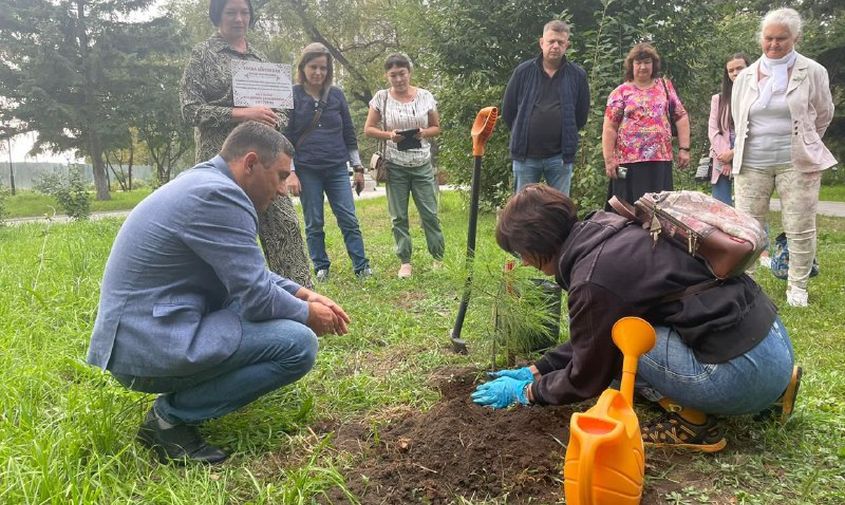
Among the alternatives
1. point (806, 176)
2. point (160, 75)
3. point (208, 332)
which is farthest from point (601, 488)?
point (160, 75)

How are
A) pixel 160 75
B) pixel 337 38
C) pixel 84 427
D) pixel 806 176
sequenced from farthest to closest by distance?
pixel 160 75
pixel 337 38
pixel 806 176
pixel 84 427

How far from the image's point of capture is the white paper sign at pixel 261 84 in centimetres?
369

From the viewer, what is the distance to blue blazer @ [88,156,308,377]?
6.78 feet

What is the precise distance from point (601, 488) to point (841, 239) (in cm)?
729

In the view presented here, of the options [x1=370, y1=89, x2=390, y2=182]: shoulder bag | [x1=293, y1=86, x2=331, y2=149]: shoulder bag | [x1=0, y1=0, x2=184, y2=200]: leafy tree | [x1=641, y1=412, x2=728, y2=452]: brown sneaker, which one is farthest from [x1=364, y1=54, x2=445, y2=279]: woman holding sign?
[x1=0, y1=0, x2=184, y2=200]: leafy tree

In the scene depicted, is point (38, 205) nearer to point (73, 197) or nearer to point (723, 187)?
point (73, 197)

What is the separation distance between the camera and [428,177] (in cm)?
516

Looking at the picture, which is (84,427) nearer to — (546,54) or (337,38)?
(546,54)

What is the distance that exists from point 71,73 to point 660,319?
949 inches

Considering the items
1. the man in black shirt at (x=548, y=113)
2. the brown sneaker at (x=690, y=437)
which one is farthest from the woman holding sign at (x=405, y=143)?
the brown sneaker at (x=690, y=437)

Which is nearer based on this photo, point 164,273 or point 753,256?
point 753,256

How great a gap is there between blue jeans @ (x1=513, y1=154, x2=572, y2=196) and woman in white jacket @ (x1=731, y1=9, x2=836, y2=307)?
1.26m

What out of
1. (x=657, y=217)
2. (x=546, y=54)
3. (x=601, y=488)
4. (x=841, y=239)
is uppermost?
(x=546, y=54)

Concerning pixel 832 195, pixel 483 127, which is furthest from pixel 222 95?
pixel 832 195
